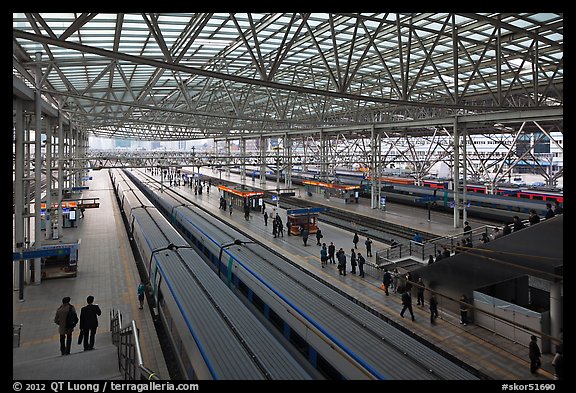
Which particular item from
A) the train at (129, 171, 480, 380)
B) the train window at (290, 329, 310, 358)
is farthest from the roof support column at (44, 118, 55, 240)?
the train window at (290, 329, 310, 358)

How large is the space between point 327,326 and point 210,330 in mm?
2073

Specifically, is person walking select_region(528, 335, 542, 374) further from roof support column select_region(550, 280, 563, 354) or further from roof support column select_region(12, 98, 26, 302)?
roof support column select_region(12, 98, 26, 302)

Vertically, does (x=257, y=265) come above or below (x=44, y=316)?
above

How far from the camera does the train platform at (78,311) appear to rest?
6.59m

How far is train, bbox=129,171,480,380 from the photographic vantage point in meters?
5.45

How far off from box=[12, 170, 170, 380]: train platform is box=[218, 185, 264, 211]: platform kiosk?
32.9ft

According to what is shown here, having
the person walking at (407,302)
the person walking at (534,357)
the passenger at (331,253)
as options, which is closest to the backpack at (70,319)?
the person walking at (407,302)

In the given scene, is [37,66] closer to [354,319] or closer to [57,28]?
[57,28]

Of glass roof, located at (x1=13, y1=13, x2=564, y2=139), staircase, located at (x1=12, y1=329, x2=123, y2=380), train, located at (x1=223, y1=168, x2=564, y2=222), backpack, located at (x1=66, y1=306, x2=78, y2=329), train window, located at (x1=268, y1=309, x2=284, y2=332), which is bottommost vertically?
staircase, located at (x1=12, y1=329, x2=123, y2=380)

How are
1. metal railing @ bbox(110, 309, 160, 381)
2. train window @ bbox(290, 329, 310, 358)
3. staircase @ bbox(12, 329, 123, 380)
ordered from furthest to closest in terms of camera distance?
train window @ bbox(290, 329, 310, 358), staircase @ bbox(12, 329, 123, 380), metal railing @ bbox(110, 309, 160, 381)

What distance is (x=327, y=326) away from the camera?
6.71 meters

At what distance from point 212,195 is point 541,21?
33552mm
